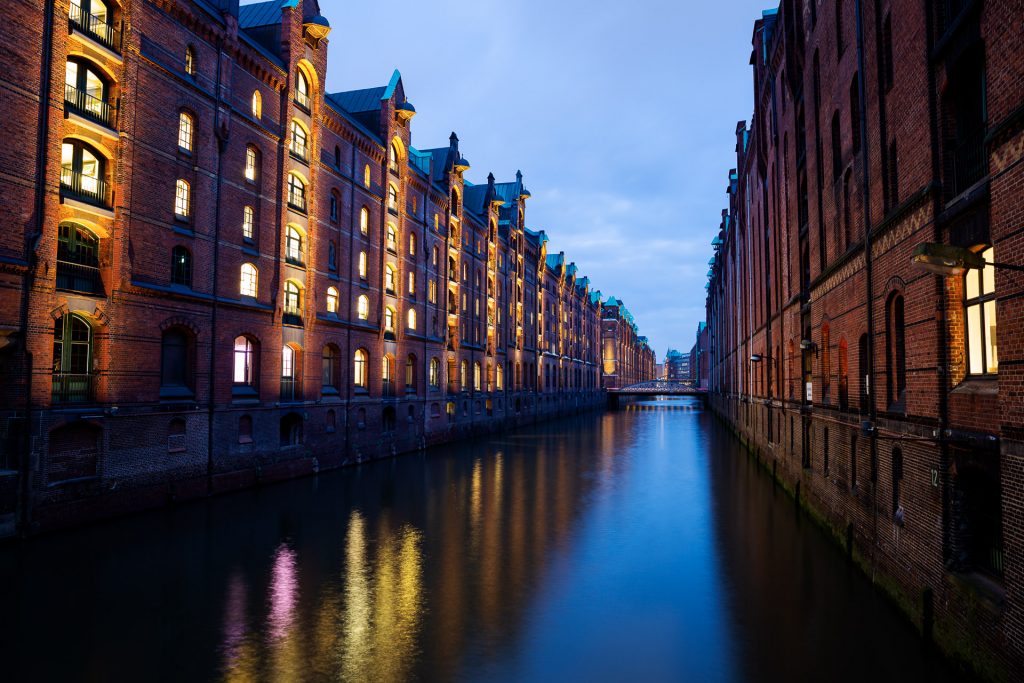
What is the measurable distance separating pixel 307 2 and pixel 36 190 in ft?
48.6

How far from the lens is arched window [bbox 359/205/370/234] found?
29587 mm

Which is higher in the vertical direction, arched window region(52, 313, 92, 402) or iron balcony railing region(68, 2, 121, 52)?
iron balcony railing region(68, 2, 121, 52)

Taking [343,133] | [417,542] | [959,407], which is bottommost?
[417,542]

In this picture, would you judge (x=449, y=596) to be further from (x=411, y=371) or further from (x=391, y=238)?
(x=411, y=371)

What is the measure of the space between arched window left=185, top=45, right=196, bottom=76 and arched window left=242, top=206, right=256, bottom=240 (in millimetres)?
4665

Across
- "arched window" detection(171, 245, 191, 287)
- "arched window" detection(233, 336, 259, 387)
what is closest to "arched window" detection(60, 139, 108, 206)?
"arched window" detection(171, 245, 191, 287)

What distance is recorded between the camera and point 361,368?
30016mm

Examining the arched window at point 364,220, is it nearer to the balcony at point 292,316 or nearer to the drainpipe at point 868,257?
the balcony at point 292,316

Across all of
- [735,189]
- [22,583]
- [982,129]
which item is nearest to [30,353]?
[22,583]

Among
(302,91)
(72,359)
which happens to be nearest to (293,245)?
(302,91)

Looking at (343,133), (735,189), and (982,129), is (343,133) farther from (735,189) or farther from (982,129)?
(735,189)

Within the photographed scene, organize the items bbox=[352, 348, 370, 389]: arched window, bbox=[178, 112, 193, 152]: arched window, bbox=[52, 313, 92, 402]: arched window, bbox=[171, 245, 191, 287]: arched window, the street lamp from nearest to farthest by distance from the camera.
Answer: the street lamp < bbox=[52, 313, 92, 402]: arched window < bbox=[171, 245, 191, 287]: arched window < bbox=[178, 112, 193, 152]: arched window < bbox=[352, 348, 370, 389]: arched window

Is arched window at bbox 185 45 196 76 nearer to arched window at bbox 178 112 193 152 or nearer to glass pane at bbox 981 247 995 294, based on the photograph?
arched window at bbox 178 112 193 152

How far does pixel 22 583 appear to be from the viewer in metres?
11.2
